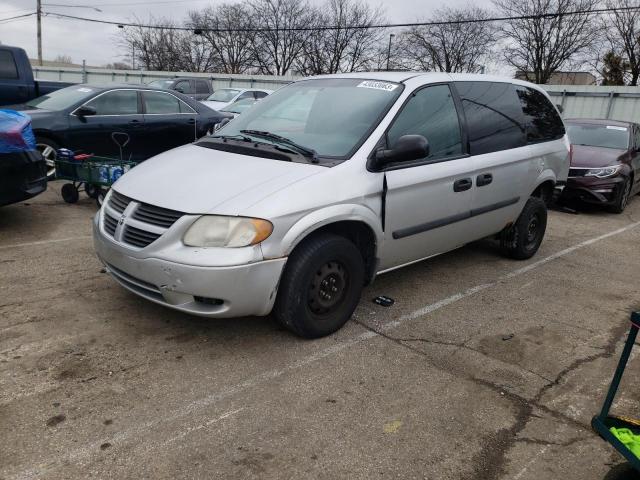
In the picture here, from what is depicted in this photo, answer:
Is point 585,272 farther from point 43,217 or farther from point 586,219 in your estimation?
point 43,217

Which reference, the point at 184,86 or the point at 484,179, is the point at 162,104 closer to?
the point at 484,179

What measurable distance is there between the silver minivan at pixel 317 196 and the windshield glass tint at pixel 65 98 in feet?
14.8

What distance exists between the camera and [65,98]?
8086 millimetres

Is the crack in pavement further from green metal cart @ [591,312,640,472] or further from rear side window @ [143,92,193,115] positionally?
rear side window @ [143,92,193,115]

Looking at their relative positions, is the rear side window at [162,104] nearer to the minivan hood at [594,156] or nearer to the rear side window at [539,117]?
the rear side window at [539,117]

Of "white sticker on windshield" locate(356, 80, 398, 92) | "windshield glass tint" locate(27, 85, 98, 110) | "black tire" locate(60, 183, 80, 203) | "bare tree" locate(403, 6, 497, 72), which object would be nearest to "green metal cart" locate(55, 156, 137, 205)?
"black tire" locate(60, 183, 80, 203)

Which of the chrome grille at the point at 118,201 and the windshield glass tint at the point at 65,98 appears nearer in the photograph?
the chrome grille at the point at 118,201

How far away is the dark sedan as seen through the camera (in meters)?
7.63

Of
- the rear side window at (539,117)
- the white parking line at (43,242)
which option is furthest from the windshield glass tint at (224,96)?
the rear side window at (539,117)

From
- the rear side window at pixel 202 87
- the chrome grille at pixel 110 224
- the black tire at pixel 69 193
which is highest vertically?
the rear side window at pixel 202 87

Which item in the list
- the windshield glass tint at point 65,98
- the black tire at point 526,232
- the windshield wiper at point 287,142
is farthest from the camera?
the windshield glass tint at point 65,98

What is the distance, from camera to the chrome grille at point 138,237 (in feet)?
10.7

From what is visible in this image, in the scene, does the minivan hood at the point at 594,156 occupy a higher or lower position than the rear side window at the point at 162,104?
lower

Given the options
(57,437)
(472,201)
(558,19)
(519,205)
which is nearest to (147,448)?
(57,437)
